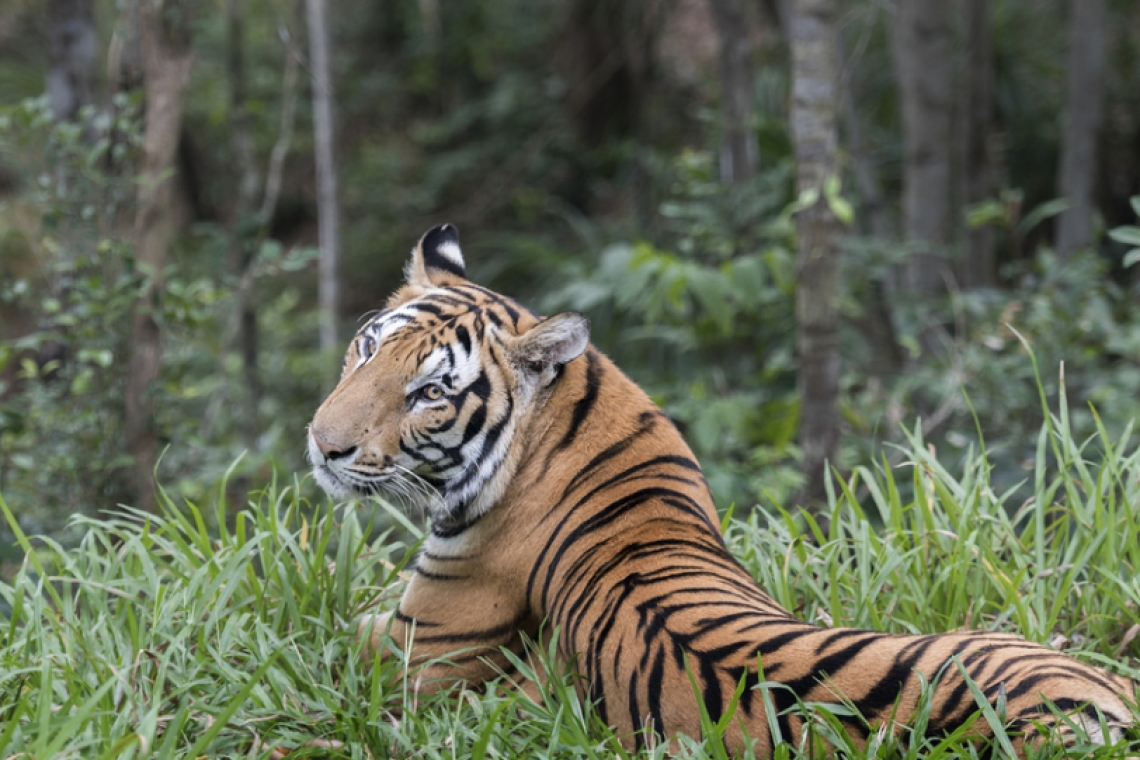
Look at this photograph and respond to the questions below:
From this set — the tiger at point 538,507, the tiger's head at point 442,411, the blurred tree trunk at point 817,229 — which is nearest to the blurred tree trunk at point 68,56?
the tiger at point 538,507

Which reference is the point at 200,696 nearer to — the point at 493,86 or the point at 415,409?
the point at 415,409

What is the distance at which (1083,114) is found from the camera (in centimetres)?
724

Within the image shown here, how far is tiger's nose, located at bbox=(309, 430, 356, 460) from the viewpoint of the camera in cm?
234

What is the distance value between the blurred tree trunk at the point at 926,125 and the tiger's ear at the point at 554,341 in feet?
14.5

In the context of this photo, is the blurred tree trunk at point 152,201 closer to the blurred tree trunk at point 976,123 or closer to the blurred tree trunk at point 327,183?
the blurred tree trunk at point 327,183

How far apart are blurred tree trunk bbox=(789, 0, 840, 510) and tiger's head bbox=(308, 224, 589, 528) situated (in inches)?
71.8

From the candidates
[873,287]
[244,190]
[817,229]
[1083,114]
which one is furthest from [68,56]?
[1083,114]

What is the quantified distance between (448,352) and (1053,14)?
10316 millimetres

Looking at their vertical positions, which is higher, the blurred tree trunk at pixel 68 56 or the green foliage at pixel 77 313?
the blurred tree trunk at pixel 68 56

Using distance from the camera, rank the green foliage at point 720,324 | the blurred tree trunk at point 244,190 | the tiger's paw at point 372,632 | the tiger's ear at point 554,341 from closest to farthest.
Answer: the tiger's ear at point 554,341
the tiger's paw at point 372,632
the green foliage at point 720,324
the blurred tree trunk at point 244,190

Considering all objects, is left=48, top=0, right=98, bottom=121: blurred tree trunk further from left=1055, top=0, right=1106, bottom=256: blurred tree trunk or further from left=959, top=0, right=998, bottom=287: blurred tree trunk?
left=1055, top=0, right=1106, bottom=256: blurred tree trunk

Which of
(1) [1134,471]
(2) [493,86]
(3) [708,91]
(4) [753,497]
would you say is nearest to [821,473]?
(4) [753,497]

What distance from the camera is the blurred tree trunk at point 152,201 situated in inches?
164

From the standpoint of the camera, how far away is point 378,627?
2.55m
